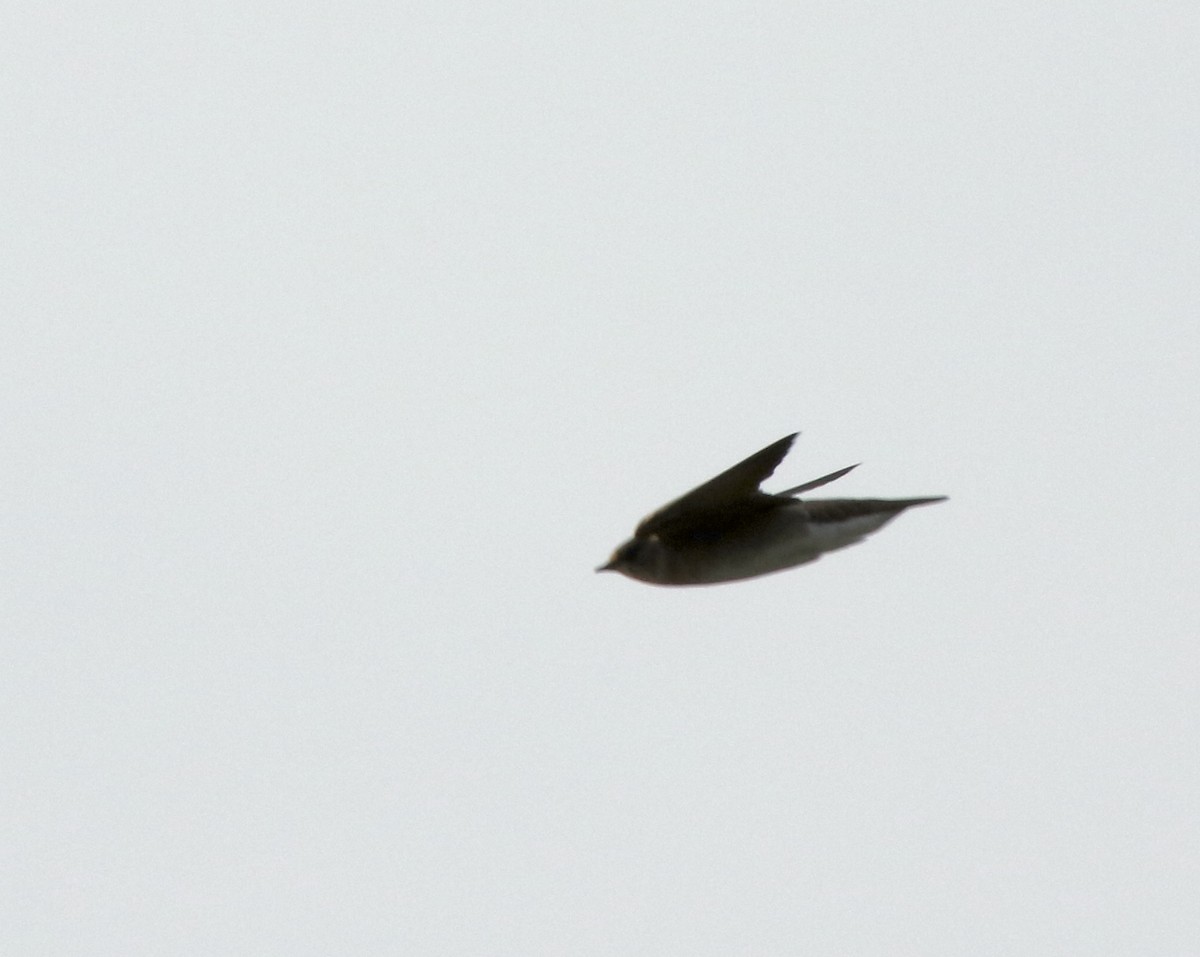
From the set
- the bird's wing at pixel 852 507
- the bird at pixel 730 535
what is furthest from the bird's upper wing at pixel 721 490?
the bird's wing at pixel 852 507

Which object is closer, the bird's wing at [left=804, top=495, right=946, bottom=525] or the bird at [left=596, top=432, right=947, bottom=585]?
the bird at [left=596, top=432, right=947, bottom=585]

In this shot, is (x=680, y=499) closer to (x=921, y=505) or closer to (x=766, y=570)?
(x=766, y=570)

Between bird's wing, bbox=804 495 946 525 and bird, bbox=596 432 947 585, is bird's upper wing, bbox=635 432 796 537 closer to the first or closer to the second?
bird, bbox=596 432 947 585

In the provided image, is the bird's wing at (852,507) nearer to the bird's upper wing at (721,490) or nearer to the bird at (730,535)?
the bird at (730,535)

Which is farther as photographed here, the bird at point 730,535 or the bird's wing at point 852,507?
the bird's wing at point 852,507

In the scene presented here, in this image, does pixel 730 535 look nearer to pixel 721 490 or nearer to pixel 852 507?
pixel 721 490

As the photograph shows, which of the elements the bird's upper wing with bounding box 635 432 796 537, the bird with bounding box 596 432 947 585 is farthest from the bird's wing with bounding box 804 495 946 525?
the bird's upper wing with bounding box 635 432 796 537

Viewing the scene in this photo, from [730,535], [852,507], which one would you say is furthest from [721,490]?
[852,507]
